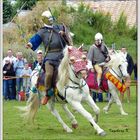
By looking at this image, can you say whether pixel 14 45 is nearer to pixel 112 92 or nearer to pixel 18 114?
pixel 18 114

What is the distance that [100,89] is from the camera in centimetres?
1398

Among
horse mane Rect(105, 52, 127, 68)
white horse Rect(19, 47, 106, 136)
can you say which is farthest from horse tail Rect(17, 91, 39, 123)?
horse mane Rect(105, 52, 127, 68)

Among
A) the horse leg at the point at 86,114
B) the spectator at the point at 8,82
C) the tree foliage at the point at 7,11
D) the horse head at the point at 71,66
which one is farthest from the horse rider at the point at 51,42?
the spectator at the point at 8,82

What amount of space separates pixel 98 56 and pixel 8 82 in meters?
1.70

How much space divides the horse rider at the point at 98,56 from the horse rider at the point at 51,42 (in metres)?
0.74

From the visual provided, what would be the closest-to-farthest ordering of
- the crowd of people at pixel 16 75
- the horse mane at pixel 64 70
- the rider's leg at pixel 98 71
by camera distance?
1. the horse mane at pixel 64 70
2. the crowd of people at pixel 16 75
3. the rider's leg at pixel 98 71

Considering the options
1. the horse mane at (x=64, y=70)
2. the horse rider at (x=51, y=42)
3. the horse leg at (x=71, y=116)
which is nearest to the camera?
the horse mane at (x=64, y=70)

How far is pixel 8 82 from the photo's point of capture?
47.0 feet

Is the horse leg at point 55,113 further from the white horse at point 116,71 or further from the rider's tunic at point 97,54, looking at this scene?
the white horse at point 116,71

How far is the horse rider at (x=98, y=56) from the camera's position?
12732 mm

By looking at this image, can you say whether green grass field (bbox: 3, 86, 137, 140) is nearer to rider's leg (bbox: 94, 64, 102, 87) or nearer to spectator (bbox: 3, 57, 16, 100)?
spectator (bbox: 3, 57, 16, 100)

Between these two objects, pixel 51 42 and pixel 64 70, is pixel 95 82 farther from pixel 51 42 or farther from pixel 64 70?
pixel 64 70

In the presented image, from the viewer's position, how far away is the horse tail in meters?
11.9

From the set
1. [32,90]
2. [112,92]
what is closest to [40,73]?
[32,90]
